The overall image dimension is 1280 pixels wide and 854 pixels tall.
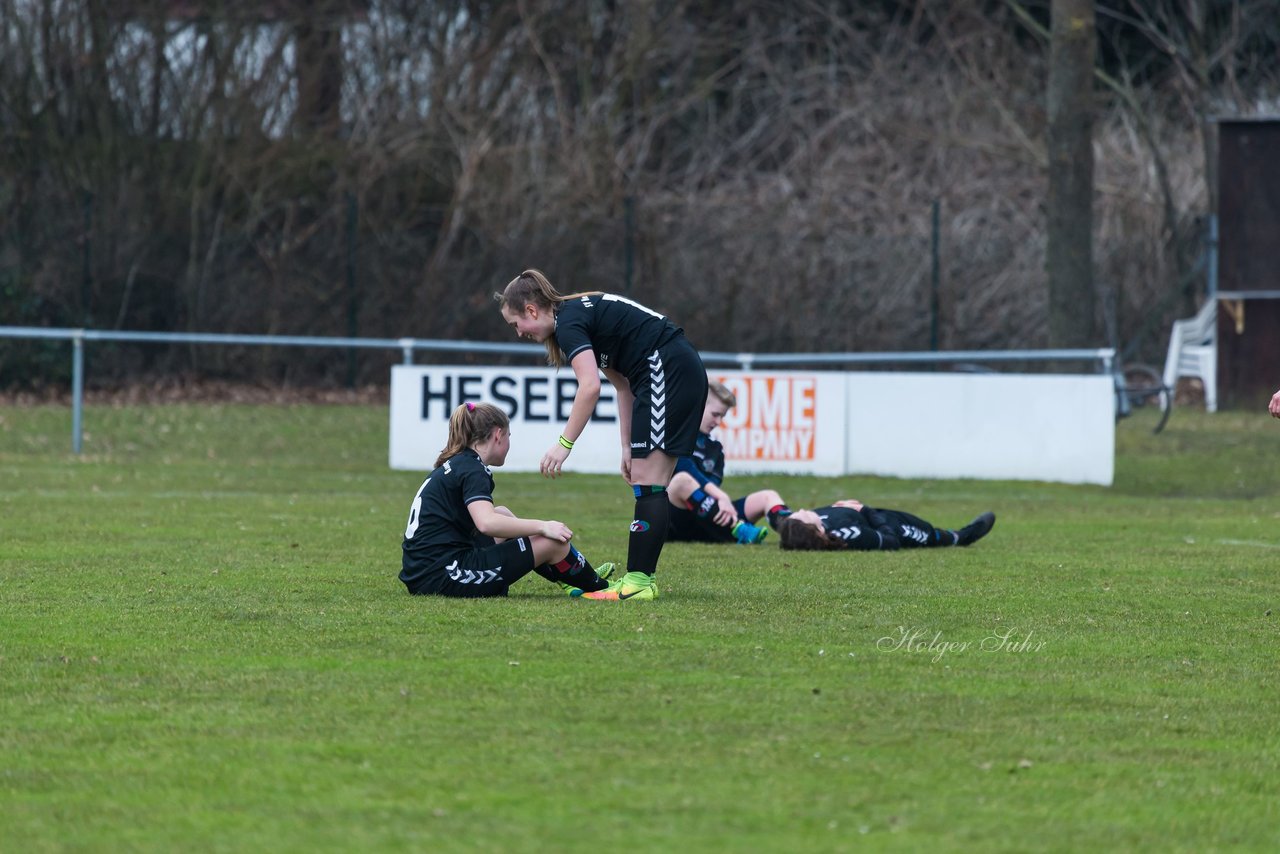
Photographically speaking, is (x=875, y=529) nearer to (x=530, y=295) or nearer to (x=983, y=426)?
(x=530, y=295)

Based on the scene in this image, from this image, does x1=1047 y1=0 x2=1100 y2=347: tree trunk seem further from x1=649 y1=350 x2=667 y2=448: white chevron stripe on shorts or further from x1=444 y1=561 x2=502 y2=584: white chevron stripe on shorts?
x1=444 y1=561 x2=502 y2=584: white chevron stripe on shorts

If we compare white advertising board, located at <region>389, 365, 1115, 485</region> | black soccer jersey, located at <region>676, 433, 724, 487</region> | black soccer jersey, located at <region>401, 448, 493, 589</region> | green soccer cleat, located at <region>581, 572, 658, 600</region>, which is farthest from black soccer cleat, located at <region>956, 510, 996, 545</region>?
white advertising board, located at <region>389, 365, 1115, 485</region>

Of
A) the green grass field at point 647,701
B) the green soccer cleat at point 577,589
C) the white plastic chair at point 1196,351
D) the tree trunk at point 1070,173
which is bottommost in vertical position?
the green grass field at point 647,701

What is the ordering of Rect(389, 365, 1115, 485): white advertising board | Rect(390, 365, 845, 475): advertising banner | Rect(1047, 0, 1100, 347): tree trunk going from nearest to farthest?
1. Rect(389, 365, 1115, 485): white advertising board
2. Rect(390, 365, 845, 475): advertising banner
3. Rect(1047, 0, 1100, 347): tree trunk

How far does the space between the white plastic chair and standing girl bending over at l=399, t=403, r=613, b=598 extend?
17.0m

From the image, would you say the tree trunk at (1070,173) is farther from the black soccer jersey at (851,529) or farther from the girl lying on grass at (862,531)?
the black soccer jersey at (851,529)

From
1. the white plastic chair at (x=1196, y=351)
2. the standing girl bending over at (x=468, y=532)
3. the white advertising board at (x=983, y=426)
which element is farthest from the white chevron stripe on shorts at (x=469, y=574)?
the white plastic chair at (x=1196, y=351)

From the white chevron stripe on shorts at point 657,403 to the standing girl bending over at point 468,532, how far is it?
0.59m

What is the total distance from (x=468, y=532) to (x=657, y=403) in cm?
100

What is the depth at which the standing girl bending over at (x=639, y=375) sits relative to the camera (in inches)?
303

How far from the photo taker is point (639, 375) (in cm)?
782

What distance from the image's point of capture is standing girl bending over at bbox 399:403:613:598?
748 cm

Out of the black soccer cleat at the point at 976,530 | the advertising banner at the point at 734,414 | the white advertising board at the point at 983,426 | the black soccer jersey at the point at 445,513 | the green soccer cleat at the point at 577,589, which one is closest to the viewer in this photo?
the black soccer jersey at the point at 445,513

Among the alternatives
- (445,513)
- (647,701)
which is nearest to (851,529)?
(445,513)
